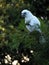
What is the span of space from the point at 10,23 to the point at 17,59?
0.51 metres

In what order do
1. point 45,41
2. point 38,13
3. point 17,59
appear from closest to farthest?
point 45,41 < point 17,59 < point 38,13

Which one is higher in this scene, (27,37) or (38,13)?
(38,13)

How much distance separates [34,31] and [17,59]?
2004mm

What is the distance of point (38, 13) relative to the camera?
5324 millimetres

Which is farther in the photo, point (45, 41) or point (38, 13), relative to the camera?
point (38, 13)

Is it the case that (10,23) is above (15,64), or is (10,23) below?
above

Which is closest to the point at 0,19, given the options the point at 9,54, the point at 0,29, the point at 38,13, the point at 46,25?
the point at 0,29

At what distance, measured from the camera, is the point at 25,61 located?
4.52 metres

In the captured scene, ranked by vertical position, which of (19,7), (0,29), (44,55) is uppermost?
(19,7)

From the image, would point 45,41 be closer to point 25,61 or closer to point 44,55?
point 44,55

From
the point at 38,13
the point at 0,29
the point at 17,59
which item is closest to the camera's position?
the point at 0,29

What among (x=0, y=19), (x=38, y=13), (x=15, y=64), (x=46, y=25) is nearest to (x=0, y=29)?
(x=0, y=19)

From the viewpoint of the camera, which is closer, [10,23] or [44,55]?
[44,55]

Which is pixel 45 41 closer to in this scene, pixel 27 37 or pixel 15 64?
pixel 27 37
